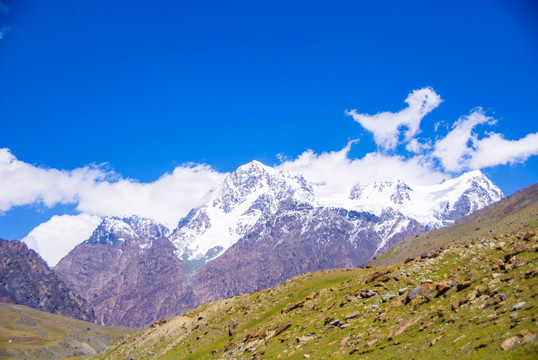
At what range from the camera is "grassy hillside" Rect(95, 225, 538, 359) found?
83.3 feet

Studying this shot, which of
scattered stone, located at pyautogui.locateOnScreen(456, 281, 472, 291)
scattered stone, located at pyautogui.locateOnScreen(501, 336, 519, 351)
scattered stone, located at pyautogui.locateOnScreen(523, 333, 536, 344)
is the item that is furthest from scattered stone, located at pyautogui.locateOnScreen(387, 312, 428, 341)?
scattered stone, located at pyautogui.locateOnScreen(523, 333, 536, 344)

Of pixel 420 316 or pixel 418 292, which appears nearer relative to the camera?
pixel 420 316

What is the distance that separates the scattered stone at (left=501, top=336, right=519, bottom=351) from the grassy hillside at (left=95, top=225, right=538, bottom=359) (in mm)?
48

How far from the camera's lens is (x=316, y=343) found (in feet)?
120

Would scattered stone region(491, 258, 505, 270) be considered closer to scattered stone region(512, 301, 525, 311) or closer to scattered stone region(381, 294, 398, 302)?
scattered stone region(512, 301, 525, 311)

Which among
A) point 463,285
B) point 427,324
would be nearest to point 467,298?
point 463,285

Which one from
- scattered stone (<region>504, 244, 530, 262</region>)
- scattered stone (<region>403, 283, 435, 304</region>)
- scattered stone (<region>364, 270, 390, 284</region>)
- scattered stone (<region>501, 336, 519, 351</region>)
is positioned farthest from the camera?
scattered stone (<region>364, 270, 390, 284</region>)

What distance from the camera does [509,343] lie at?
22719 millimetres

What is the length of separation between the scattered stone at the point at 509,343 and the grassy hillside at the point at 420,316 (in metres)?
0.05

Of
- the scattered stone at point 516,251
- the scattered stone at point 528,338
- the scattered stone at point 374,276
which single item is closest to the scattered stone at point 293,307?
the scattered stone at point 374,276

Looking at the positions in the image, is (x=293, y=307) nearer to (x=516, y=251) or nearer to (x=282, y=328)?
(x=282, y=328)

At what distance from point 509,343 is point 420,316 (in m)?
9.58

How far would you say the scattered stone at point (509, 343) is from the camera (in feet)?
74.0

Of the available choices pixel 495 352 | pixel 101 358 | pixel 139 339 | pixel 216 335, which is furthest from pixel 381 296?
pixel 101 358
